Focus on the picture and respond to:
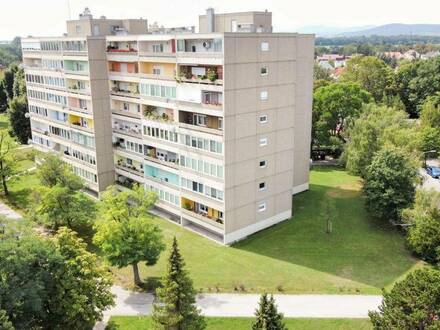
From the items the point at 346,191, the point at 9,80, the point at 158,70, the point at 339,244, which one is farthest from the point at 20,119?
the point at 339,244

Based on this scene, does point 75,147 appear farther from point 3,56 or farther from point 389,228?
point 3,56

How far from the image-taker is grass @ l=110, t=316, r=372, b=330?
29.9 metres

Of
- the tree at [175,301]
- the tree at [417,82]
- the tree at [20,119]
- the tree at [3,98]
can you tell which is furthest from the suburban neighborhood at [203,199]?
the tree at [3,98]

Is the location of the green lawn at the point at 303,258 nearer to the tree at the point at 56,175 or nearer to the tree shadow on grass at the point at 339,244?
the tree shadow on grass at the point at 339,244

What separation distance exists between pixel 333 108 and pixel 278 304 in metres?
43.9

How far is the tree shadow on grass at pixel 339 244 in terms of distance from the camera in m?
37.5

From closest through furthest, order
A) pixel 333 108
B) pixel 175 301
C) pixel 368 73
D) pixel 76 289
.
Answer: pixel 175 301, pixel 76 289, pixel 333 108, pixel 368 73

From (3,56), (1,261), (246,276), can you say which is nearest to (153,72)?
(246,276)

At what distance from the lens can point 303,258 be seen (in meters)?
39.4

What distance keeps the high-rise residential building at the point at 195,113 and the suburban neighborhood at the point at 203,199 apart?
177mm

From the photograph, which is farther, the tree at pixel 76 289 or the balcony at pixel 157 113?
the balcony at pixel 157 113

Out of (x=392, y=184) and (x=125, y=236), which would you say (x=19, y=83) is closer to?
(x=125, y=236)

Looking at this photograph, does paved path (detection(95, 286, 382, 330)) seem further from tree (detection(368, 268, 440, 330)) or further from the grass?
tree (detection(368, 268, 440, 330))

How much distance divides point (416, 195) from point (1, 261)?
119 feet
